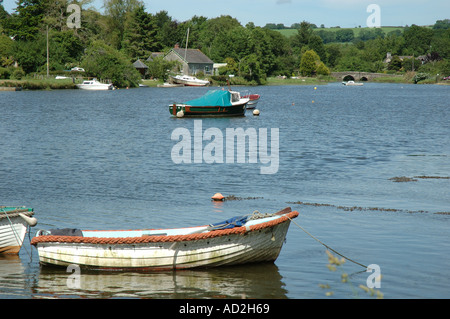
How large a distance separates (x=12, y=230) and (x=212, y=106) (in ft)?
144

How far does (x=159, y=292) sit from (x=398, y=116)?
5828cm

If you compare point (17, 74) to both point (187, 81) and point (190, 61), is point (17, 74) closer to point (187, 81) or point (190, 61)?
point (187, 81)

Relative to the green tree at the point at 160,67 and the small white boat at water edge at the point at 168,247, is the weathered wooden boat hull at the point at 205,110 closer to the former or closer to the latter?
the small white boat at water edge at the point at 168,247

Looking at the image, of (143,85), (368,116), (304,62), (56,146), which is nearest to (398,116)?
(368,116)

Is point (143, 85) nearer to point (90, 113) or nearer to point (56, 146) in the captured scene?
point (90, 113)

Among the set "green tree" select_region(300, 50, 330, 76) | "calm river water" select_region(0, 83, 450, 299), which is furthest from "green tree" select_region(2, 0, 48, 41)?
"green tree" select_region(300, 50, 330, 76)

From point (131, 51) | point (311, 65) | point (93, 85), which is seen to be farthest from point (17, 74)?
point (311, 65)

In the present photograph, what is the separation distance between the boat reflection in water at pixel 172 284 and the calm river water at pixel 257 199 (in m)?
0.04

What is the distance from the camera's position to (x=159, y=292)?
43.2 ft

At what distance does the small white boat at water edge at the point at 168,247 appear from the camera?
14.2 meters

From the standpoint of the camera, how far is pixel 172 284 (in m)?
13.8

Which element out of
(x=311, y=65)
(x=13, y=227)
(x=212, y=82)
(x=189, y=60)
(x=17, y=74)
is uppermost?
(x=311, y=65)

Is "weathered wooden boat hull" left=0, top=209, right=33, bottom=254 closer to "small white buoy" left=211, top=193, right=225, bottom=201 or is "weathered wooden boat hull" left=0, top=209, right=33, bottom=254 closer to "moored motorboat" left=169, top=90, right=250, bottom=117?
"small white buoy" left=211, top=193, right=225, bottom=201

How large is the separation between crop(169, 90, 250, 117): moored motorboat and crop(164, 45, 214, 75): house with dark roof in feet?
271
